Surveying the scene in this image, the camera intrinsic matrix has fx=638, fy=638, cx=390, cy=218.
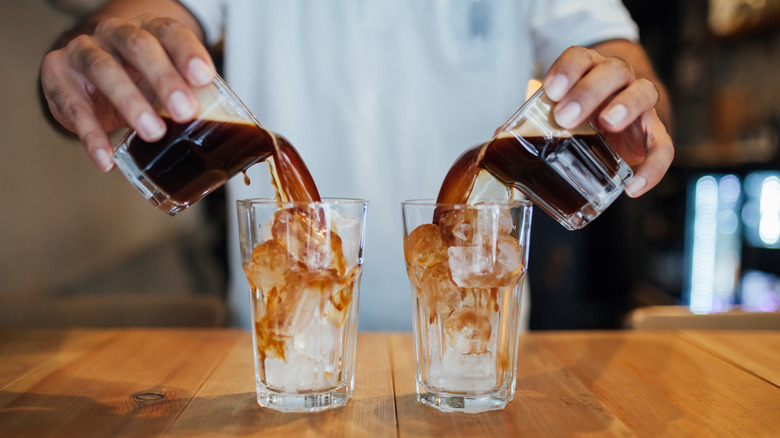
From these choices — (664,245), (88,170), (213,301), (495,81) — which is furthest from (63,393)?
(664,245)

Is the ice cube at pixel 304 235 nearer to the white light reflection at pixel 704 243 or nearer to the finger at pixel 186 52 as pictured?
the finger at pixel 186 52

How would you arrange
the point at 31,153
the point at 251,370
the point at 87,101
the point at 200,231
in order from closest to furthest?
1. the point at 87,101
2. the point at 251,370
3. the point at 31,153
4. the point at 200,231

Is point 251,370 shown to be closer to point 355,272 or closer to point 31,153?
point 355,272

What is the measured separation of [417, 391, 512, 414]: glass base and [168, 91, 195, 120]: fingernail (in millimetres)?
501

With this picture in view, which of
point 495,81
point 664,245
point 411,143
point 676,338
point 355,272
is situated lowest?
point 664,245

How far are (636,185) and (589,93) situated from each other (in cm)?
21

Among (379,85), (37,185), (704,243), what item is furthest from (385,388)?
(704,243)

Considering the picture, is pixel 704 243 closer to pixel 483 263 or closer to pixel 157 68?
pixel 483 263

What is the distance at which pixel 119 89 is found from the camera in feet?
2.74

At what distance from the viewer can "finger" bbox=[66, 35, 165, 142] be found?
815 millimetres

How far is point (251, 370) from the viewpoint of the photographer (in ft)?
3.54

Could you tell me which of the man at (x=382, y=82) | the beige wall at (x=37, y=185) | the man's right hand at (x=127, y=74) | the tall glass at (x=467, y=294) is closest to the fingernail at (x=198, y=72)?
the man's right hand at (x=127, y=74)

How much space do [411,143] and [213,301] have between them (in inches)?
27.2

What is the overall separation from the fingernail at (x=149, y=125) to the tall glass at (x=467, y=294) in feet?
1.12
